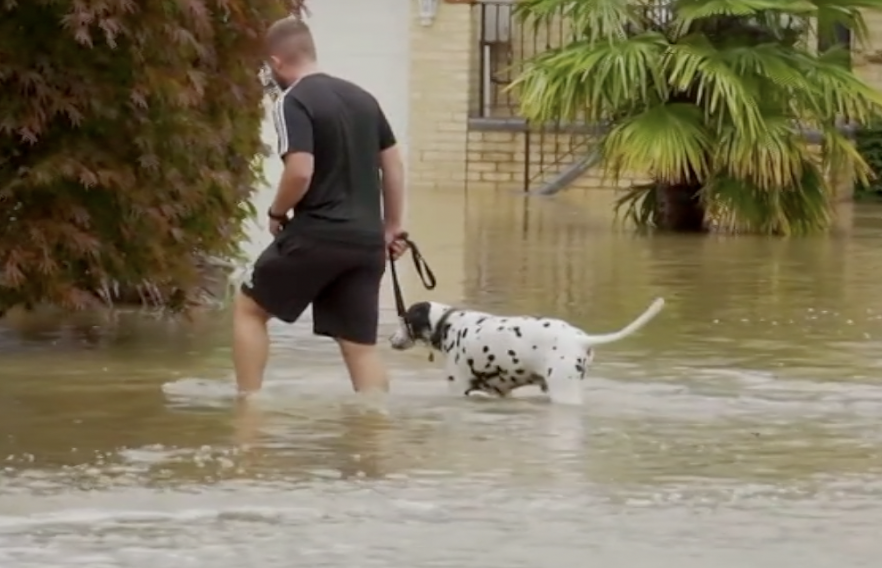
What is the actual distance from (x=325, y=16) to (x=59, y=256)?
18.3 meters

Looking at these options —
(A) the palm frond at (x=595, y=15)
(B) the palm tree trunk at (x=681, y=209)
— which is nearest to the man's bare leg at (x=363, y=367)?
(A) the palm frond at (x=595, y=15)

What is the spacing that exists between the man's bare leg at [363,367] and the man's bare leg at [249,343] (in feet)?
1.01

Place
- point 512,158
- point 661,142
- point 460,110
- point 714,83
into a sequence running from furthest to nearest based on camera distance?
point 460,110, point 512,158, point 661,142, point 714,83

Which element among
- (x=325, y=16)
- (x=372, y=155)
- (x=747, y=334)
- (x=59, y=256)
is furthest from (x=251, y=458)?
(x=325, y=16)

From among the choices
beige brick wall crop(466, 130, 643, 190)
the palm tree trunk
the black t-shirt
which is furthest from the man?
beige brick wall crop(466, 130, 643, 190)

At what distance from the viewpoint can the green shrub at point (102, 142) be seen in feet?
32.0

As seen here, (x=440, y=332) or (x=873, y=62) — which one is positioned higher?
(x=440, y=332)

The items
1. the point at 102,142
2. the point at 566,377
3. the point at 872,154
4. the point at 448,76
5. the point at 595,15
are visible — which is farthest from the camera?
the point at 448,76

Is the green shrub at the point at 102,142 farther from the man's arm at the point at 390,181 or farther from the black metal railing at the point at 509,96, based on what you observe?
the black metal railing at the point at 509,96

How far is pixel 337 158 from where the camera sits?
8.83 m

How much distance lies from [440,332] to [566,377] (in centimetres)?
62

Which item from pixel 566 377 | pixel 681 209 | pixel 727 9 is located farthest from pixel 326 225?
pixel 681 209

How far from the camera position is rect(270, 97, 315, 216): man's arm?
864 cm

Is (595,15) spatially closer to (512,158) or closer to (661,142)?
(661,142)
